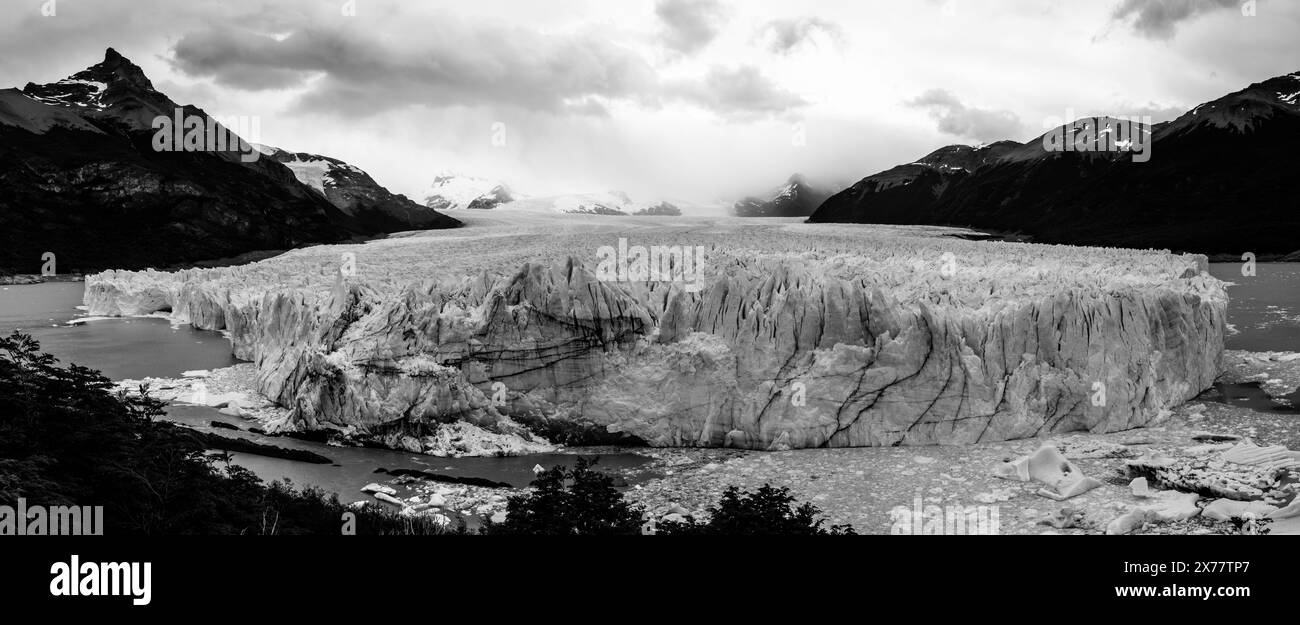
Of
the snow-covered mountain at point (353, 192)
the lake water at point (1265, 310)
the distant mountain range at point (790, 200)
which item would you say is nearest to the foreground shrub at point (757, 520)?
the lake water at point (1265, 310)

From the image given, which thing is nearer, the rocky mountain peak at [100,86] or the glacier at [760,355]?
the glacier at [760,355]

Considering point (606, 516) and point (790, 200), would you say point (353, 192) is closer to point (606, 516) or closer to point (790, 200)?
point (790, 200)

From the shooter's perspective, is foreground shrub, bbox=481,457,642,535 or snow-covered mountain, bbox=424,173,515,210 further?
snow-covered mountain, bbox=424,173,515,210

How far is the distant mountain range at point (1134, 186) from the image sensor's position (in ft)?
172

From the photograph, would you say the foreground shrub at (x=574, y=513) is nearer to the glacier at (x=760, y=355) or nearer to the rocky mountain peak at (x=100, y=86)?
the glacier at (x=760, y=355)

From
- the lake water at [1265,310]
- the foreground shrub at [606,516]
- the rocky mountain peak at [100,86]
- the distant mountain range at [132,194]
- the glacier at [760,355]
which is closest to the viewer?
the foreground shrub at [606,516]

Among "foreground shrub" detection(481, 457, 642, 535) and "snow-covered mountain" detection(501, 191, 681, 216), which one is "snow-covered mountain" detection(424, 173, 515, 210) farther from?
"foreground shrub" detection(481, 457, 642, 535)

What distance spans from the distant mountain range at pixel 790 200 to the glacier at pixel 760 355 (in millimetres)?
59654

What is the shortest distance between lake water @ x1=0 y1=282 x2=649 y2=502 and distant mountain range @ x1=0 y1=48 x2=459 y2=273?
1048 cm

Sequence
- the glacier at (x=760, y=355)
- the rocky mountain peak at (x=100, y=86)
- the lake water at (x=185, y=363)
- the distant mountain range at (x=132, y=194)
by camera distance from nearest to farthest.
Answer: the lake water at (x=185, y=363) → the glacier at (x=760, y=355) → the distant mountain range at (x=132, y=194) → the rocky mountain peak at (x=100, y=86)

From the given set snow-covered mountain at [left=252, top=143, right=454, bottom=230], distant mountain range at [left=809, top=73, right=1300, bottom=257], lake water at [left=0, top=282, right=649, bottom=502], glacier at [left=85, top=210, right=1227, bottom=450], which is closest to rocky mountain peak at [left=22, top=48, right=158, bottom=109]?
snow-covered mountain at [left=252, top=143, right=454, bottom=230]

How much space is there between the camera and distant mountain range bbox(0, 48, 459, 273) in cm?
5166

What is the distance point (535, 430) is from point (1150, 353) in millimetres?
12884

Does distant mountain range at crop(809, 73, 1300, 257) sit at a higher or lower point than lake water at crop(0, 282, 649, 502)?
higher
